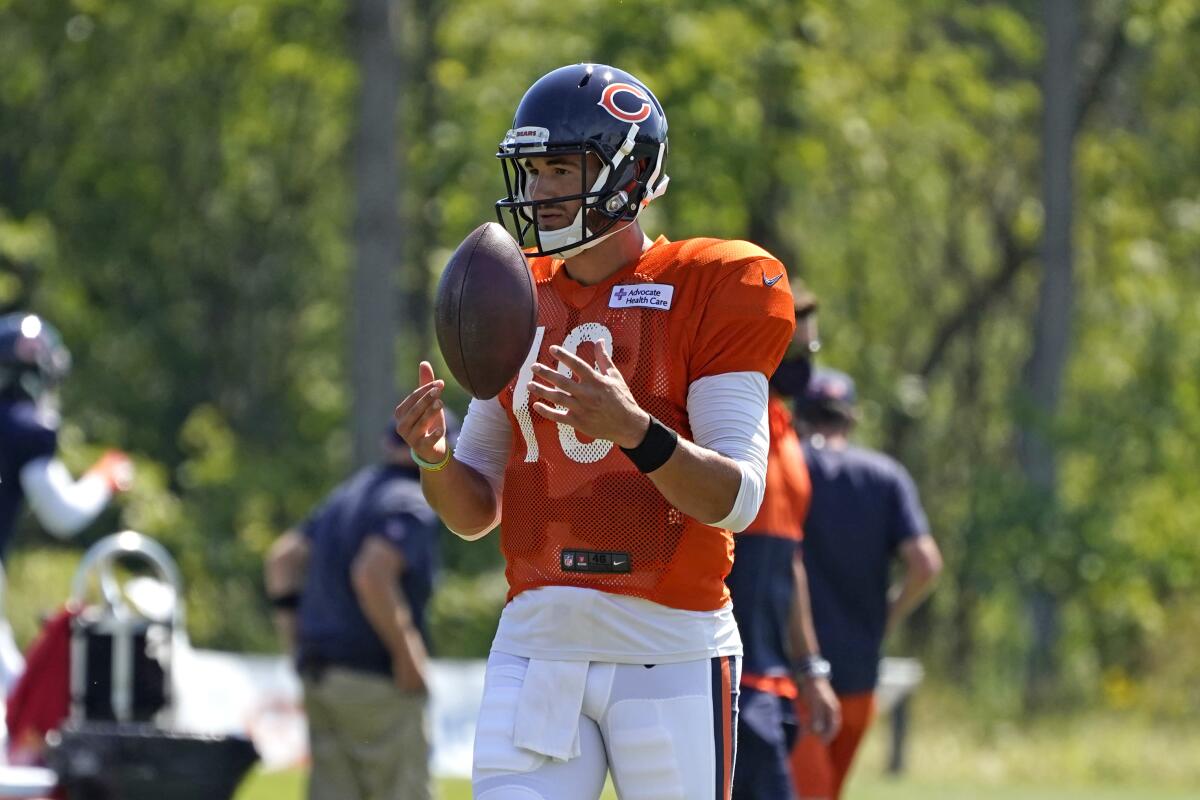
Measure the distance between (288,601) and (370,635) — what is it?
2.60ft

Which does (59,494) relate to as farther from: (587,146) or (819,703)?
(587,146)

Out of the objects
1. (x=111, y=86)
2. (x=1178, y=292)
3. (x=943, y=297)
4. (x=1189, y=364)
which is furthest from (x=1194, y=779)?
(x=111, y=86)

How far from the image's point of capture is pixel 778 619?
244 inches

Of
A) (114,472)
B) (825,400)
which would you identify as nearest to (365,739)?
(114,472)

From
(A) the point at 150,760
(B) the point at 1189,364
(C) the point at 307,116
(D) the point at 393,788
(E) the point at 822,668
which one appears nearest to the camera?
(E) the point at 822,668

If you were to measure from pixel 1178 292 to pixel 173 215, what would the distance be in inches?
420

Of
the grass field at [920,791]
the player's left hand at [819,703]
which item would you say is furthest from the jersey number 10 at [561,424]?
the grass field at [920,791]

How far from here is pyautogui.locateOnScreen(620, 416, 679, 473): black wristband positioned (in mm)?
3787

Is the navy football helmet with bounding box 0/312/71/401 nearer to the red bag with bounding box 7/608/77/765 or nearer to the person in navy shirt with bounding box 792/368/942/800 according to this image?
the red bag with bounding box 7/608/77/765

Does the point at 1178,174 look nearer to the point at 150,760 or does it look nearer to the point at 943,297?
the point at 943,297

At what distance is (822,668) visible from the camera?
6547 millimetres

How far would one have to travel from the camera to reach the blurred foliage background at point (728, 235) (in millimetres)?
18625

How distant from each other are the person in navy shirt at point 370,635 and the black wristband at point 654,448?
4425 mm

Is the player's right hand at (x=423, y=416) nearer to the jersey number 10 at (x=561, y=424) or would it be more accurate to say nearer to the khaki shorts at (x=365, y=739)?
the jersey number 10 at (x=561, y=424)
